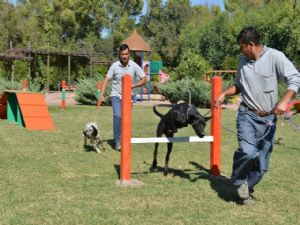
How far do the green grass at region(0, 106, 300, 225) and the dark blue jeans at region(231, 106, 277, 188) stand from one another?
354 millimetres

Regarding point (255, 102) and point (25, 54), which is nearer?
point (255, 102)

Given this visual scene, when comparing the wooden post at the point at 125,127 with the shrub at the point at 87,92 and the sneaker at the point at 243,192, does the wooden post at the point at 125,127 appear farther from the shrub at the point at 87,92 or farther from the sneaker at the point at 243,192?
the shrub at the point at 87,92

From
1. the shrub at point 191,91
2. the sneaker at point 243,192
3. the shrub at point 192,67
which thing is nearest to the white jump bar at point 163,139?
the sneaker at point 243,192

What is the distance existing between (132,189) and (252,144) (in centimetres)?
154

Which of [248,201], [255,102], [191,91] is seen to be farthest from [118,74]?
[191,91]

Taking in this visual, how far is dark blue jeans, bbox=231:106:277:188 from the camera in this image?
459 cm

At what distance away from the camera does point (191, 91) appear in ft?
63.4

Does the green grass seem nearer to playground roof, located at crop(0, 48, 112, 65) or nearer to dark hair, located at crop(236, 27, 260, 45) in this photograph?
dark hair, located at crop(236, 27, 260, 45)

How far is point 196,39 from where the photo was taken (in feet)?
152

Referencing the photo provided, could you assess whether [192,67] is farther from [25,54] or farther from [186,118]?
[186,118]

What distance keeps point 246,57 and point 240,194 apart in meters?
1.44

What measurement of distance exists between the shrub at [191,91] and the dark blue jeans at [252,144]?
14.1 m

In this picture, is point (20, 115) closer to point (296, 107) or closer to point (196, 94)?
point (296, 107)

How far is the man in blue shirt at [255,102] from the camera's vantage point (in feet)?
14.6
